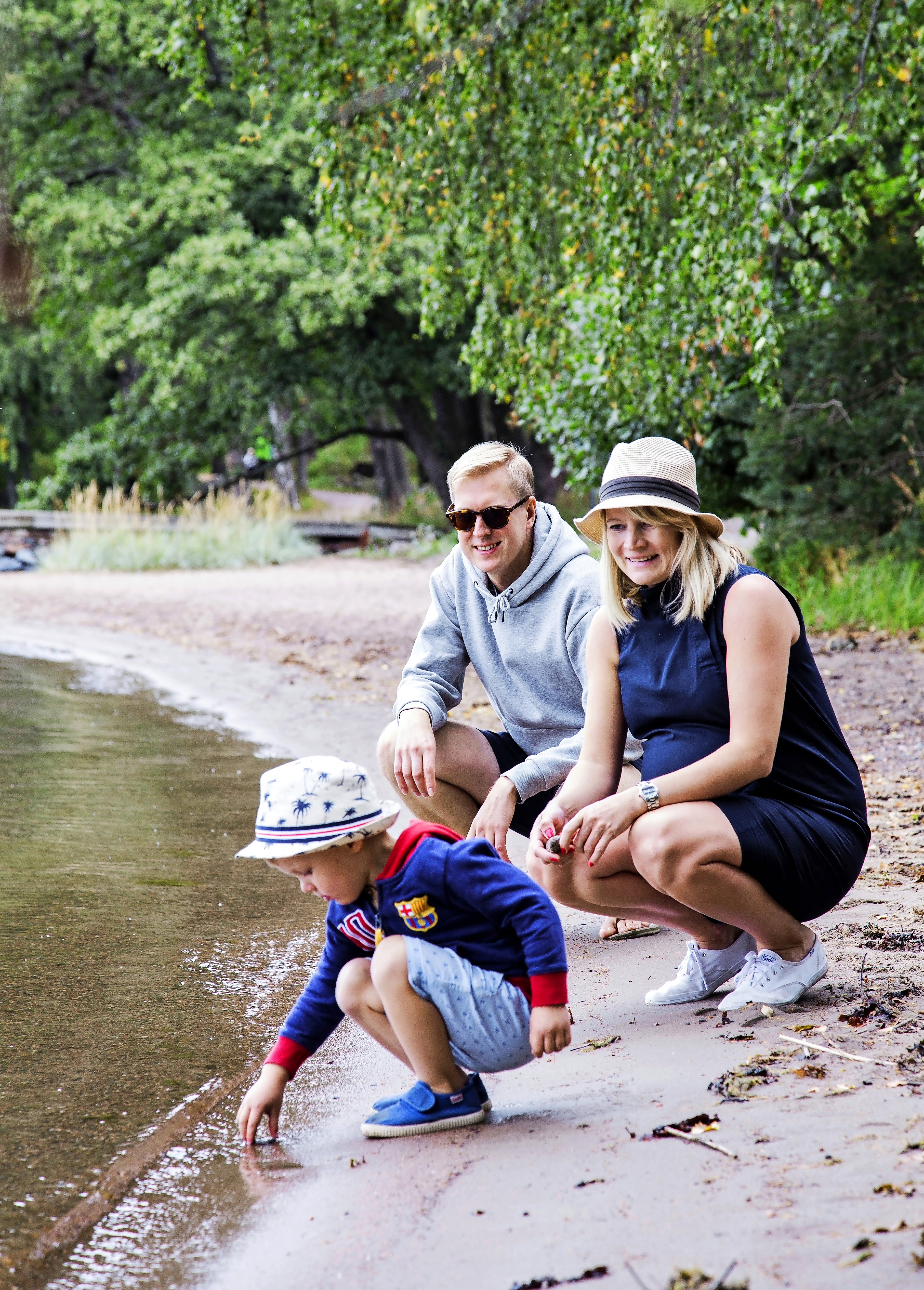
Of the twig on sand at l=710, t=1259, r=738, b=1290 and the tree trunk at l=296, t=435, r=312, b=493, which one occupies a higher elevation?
the tree trunk at l=296, t=435, r=312, b=493

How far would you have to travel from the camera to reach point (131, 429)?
2239 centimetres

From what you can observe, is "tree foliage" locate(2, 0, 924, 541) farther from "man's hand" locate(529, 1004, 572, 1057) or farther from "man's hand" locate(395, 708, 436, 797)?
"man's hand" locate(529, 1004, 572, 1057)

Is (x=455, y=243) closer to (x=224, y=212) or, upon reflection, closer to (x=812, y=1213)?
(x=812, y=1213)

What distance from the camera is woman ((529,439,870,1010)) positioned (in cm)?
298

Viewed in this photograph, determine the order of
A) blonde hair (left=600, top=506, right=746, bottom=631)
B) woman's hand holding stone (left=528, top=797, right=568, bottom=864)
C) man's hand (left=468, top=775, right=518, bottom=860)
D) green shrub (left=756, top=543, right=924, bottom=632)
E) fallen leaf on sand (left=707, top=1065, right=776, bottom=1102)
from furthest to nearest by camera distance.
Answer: green shrub (left=756, top=543, right=924, bottom=632) < man's hand (left=468, top=775, right=518, bottom=860) < woman's hand holding stone (left=528, top=797, right=568, bottom=864) < blonde hair (left=600, top=506, right=746, bottom=631) < fallen leaf on sand (left=707, top=1065, right=776, bottom=1102)

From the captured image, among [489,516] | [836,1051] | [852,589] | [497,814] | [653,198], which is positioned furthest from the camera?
[852,589]

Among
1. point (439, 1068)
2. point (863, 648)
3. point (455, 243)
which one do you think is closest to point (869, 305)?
point (863, 648)

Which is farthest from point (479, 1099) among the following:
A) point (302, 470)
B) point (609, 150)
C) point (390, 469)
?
point (302, 470)

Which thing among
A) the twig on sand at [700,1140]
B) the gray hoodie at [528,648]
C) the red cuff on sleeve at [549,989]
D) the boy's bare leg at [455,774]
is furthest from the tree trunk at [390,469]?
the twig on sand at [700,1140]

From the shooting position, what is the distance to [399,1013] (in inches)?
103

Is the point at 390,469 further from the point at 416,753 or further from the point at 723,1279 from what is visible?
the point at 723,1279

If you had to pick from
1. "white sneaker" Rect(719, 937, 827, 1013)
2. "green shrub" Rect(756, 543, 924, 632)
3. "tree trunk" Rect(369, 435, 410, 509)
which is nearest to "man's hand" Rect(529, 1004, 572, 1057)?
"white sneaker" Rect(719, 937, 827, 1013)

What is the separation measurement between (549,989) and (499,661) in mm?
1617

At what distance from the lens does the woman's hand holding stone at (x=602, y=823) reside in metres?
3.03
